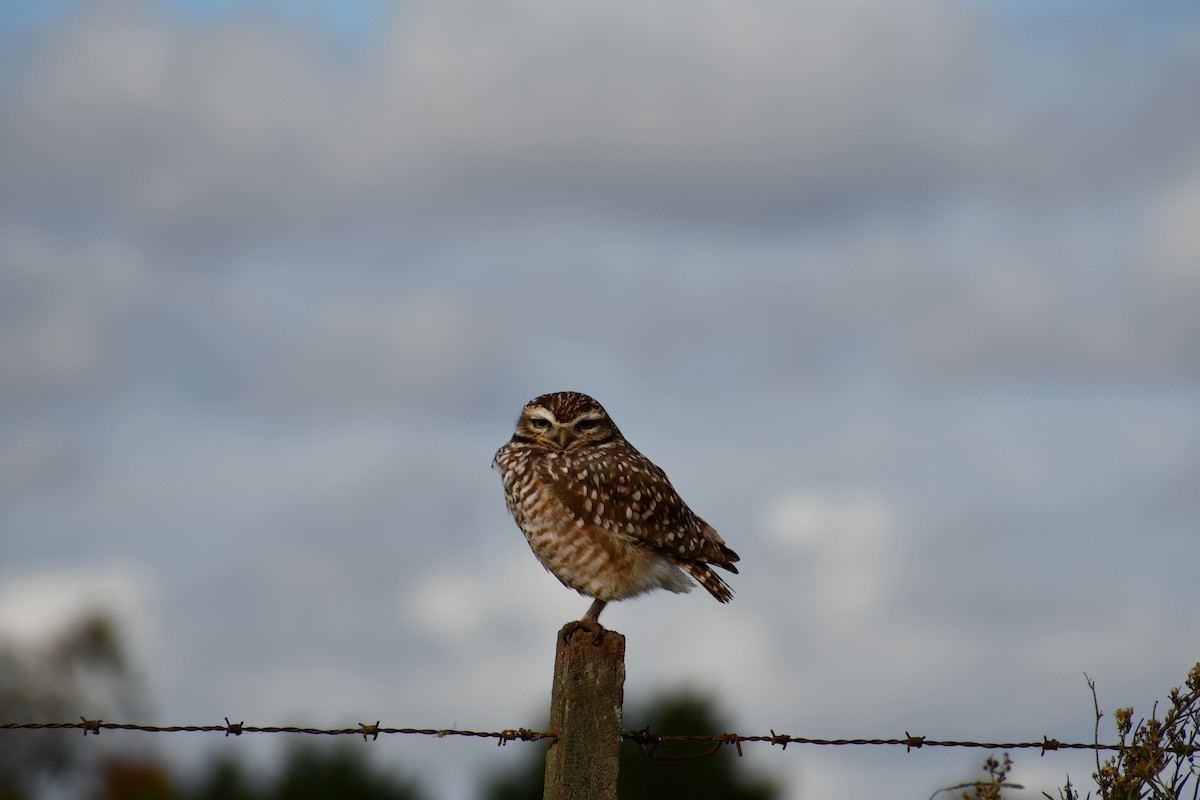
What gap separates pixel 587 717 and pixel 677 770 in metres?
29.7

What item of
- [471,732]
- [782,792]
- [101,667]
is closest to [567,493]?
[471,732]

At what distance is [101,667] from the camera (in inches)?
2611

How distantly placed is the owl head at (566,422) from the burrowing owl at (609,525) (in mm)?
143

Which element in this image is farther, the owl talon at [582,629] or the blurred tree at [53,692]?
the blurred tree at [53,692]

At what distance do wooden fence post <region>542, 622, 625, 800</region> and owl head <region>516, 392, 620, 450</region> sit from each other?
356cm

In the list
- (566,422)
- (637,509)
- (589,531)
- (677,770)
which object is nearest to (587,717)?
(589,531)

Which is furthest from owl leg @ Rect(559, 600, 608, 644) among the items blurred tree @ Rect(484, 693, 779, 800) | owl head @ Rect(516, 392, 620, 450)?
blurred tree @ Rect(484, 693, 779, 800)

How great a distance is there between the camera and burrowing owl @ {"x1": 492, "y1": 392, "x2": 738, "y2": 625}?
403 inches

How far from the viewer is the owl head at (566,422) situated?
11.0 m

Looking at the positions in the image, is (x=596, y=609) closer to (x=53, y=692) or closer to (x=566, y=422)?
(x=566, y=422)

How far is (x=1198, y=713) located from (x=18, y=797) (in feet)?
209

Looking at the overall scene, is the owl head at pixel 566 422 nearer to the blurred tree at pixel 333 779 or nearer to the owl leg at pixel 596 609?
the owl leg at pixel 596 609

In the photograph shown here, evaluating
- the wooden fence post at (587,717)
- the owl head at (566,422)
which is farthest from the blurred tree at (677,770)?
the wooden fence post at (587,717)

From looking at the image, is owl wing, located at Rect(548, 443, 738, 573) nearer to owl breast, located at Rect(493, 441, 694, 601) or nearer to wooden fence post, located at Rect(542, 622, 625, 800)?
owl breast, located at Rect(493, 441, 694, 601)
